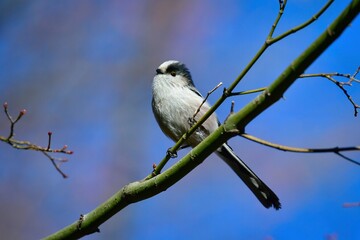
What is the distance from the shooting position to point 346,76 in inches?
69.9

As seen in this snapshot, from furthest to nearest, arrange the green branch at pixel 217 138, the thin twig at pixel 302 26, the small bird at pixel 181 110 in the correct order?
the small bird at pixel 181 110
the thin twig at pixel 302 26
the green branch at pixel 217 138

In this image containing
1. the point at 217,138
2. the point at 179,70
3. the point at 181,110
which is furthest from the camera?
the point at 179,70

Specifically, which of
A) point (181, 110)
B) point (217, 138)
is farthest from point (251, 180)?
point (217, 138)

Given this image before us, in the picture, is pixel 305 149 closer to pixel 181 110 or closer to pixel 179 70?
pixel 181 110

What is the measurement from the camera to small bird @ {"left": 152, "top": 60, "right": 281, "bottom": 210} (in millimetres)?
2650

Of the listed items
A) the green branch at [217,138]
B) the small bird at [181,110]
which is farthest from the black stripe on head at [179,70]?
the green branch at [217,138]

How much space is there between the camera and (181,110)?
280cm

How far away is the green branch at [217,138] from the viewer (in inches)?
43.5

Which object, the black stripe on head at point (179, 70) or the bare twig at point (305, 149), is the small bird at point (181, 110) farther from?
the bare twig at point (305, 149)

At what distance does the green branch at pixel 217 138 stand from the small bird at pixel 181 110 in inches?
38.8

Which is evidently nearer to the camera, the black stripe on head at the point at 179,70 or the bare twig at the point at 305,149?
the bare twig at the point at 305,149

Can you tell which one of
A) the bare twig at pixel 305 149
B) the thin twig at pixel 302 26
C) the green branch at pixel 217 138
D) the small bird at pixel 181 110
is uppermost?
the small bird at pixel 181 110

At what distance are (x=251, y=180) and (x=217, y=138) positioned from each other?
3.67 ft

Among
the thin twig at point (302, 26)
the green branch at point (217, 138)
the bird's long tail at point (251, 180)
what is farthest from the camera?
the bird's long tail at point (251, 180)
